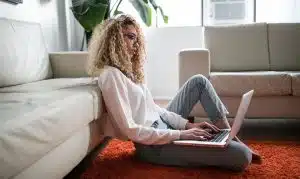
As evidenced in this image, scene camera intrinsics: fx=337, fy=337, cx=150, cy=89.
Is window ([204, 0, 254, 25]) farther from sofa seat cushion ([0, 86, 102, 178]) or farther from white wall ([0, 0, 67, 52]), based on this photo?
sofa seat cushion ([0, 86, 102, 178])

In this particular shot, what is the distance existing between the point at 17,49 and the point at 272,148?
1.53 metres

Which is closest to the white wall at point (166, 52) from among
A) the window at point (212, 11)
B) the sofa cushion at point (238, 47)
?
the window at point (212, 11)

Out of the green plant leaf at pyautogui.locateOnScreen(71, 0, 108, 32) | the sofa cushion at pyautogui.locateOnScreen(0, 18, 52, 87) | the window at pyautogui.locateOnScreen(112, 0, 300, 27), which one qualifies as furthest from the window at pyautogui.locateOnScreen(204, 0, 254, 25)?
the sofa cushion at pyautogui.locateOnScreen(0, 18, 52, 87)

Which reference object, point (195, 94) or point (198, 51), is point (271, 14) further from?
point (195, 94)

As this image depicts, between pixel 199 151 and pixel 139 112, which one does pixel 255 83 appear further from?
pixel 139 112

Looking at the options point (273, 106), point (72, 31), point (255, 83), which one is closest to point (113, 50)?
point (255, 83)

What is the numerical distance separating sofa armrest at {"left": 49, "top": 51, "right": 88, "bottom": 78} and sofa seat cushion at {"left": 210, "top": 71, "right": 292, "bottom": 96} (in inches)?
35.3

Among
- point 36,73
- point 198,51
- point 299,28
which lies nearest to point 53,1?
point 36,73

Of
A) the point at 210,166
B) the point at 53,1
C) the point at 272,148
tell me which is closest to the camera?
the point at 210,166

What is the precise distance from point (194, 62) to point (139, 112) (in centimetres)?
93

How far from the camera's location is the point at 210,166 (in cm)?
152

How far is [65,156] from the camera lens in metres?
1.19

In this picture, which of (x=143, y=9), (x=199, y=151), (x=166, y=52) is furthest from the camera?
(x=166, y=52)

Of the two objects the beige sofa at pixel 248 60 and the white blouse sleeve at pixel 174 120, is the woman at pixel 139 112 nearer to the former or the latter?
the white blouse sleeve at pixel 174 120
